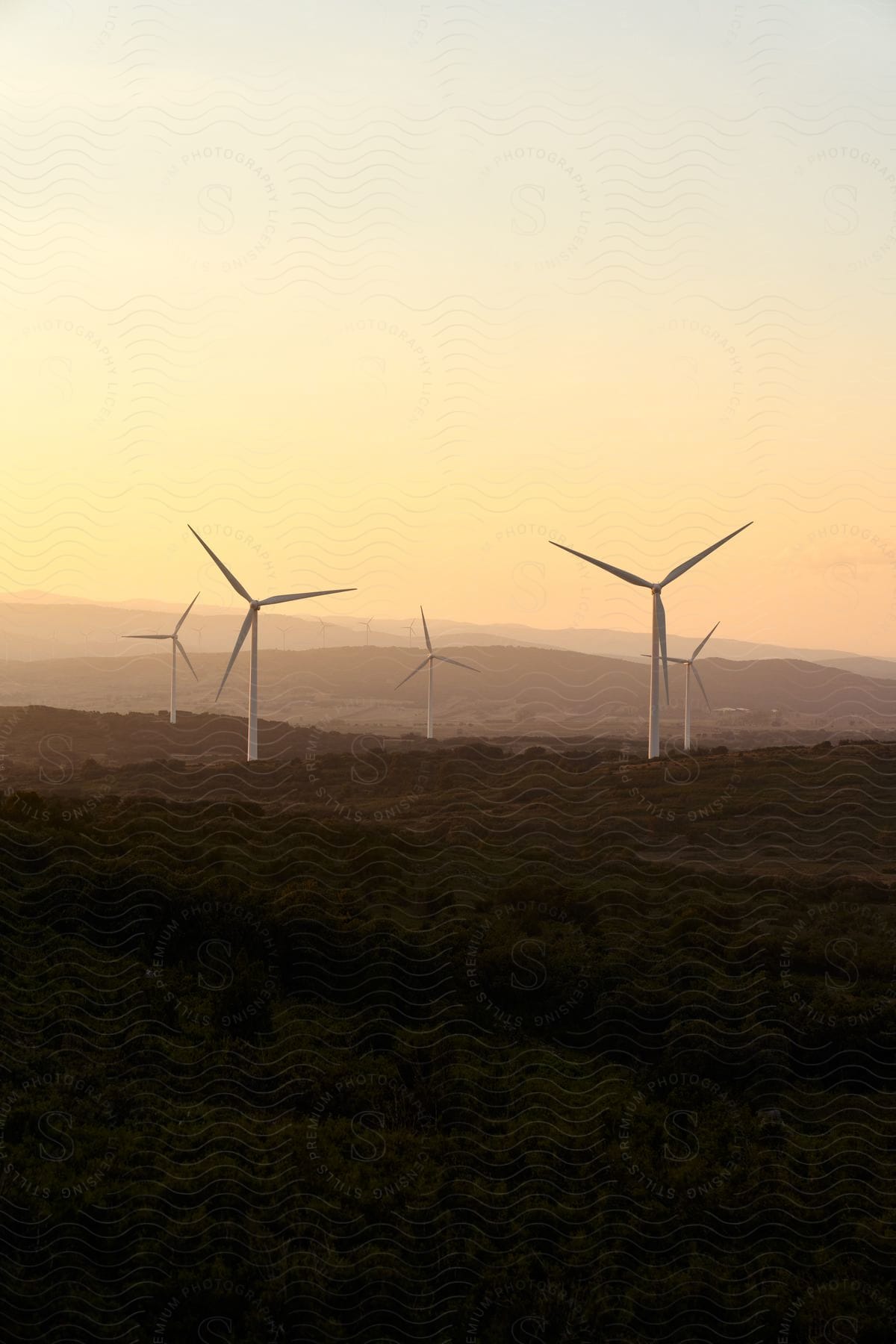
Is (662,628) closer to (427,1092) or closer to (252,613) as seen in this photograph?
(252,613)

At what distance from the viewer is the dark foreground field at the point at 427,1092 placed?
18797 mm

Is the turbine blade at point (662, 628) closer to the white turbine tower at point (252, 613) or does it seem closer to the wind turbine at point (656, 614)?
the wind turbine at point (656, 614)

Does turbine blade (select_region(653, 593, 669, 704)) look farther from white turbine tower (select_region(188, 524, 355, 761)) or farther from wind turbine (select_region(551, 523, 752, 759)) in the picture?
white turbine tower (select_region(188, 524, 355, 761))

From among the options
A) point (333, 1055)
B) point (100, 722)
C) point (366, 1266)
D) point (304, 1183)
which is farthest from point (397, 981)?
point (100, 722)

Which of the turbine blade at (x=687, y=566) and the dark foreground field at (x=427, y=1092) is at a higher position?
the turbine blade at (x=687, y=566)

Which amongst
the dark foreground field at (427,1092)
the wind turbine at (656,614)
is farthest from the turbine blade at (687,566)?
the dark foreground field at (427,1092)

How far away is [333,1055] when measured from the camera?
25.8 meters

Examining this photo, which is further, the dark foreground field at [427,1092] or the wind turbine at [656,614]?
the wind turbine at [656,614]

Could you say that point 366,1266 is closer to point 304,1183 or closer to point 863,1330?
point 304,1183

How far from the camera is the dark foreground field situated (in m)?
18.8

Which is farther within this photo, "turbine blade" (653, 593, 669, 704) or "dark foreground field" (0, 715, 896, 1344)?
"turbine blade" (653, 593, 669, 704)

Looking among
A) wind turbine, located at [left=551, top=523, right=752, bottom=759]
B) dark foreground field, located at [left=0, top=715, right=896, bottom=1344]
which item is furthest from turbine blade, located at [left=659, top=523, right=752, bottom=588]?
dark foreground field, located at [left=0, top=715, right=896, bottom=1344]

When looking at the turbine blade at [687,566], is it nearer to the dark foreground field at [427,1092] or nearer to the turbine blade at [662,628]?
the turbine blade at [662,628]

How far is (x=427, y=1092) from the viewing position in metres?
24.7
